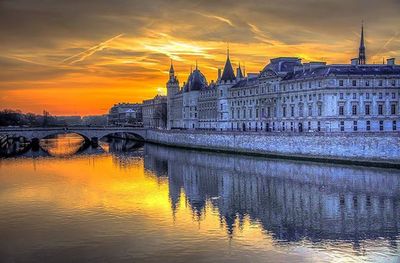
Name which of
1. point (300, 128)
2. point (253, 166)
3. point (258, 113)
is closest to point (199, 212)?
point (253, 166)

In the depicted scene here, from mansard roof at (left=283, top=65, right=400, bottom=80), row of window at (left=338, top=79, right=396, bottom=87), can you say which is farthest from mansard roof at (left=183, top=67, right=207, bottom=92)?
row of window at (left=338, top=79, right=396, bottom=87)

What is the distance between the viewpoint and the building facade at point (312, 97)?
6150 cm

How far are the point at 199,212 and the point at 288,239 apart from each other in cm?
730

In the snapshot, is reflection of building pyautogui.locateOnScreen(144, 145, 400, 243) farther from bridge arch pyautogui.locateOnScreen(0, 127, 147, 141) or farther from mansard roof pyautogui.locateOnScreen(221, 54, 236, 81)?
bridge arch pyautogui.locateOnScreen(0, 127, 147, 141)

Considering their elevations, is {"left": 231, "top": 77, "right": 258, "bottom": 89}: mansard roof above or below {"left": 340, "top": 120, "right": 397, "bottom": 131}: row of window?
above

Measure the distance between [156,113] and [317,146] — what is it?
294ft

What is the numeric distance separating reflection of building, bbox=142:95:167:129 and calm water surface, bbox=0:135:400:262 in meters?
85.6

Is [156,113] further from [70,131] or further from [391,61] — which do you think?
[391,61]

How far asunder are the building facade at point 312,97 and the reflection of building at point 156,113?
47359 millimetres

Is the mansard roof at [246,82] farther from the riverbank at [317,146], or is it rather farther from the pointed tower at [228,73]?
the riverbank at [317,146]

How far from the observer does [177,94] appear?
4478 inches

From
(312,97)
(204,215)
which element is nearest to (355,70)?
(312,97)

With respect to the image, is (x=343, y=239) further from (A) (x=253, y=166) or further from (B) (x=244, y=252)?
(A) (x=253, y=166)

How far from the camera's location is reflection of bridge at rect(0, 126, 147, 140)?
8618cm
